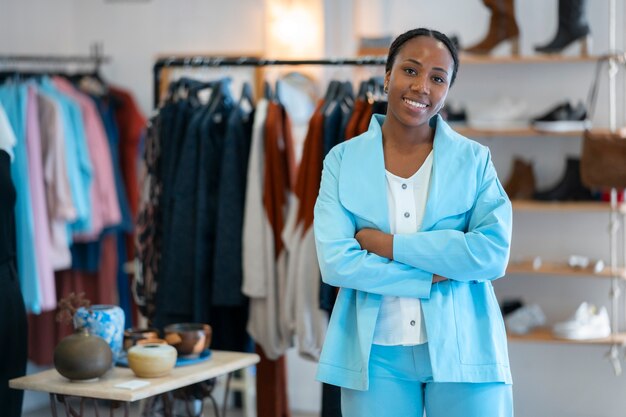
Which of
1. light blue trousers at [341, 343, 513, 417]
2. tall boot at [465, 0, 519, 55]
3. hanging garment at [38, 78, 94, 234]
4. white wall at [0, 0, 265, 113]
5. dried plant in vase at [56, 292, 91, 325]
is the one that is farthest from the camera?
white wall at [0, 0, 265, 113]

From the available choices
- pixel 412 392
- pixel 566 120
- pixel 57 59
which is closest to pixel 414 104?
pixel 412 392

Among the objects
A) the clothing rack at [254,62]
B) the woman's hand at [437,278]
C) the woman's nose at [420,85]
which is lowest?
the woman's hand at [437,278]

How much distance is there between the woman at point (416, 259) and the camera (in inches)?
80.6

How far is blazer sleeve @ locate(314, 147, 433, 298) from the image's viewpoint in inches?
81.9

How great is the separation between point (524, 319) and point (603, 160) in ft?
2.70

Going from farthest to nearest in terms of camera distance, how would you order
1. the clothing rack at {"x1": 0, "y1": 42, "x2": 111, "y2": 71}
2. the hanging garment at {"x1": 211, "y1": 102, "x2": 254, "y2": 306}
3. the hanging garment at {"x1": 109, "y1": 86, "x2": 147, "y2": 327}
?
the hanging garment at {"x1": 109, "y1": 86, "x2": 147, "y2": 327}, the clothing rack at {"x1": 0, "y1": 42, "x2": 111, "y2": 71}, the hanging garment at {"x1": 211, "y1": 102, "x2": 254, "y2": 306}

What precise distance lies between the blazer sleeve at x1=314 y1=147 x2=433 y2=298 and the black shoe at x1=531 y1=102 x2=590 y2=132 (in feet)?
7.87

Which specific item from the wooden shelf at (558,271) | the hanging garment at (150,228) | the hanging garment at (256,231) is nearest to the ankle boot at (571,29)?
the wooden shelf at (558,271)

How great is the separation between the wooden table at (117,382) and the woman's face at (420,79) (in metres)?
1.00

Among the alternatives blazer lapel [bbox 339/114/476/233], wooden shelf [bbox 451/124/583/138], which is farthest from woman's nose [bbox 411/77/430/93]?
→ wooden shelf [bbox 451/124/583/138]

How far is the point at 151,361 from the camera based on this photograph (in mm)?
2639

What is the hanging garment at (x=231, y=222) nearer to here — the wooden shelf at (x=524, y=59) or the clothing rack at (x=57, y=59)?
the wooden shelf at (x=524, y=59)

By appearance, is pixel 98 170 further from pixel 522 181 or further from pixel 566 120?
pixel 566 120

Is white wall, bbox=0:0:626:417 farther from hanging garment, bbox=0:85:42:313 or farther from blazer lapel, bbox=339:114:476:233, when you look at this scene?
blazer lapel, bbox=339:114:476:233
